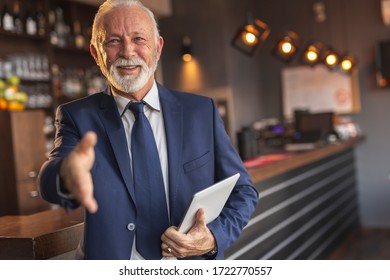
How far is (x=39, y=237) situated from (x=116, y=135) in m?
0.45

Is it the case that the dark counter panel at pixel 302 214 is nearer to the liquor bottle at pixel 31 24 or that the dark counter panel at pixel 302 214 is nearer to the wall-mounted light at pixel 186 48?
the wall-mounted light at pixel 186 48

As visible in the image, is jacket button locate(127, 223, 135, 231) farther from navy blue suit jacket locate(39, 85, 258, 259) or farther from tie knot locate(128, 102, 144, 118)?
tie knot locate(128, 102, 144, 118)

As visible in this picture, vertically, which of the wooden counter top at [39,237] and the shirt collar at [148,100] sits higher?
the shirt collar at [148,100]

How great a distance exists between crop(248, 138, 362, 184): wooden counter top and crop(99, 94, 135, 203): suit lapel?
5.38 ft

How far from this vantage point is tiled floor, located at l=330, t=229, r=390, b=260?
4.96 m

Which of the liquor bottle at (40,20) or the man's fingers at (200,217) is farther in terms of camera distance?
the liquor bottle at (40,20)

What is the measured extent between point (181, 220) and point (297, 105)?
571cm

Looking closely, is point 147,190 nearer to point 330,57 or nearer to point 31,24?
point 31,24

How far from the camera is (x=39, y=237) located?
1579 millimetres

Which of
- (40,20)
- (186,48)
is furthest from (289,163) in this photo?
(186,48)

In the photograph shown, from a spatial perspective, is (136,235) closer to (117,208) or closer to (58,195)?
(117,208)

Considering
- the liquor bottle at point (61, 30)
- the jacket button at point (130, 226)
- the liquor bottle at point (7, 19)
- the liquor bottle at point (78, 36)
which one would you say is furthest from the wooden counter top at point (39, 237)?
the liquor bottle at point (78, 36)

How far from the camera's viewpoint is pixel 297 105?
683 centimetres

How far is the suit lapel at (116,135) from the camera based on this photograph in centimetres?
133
